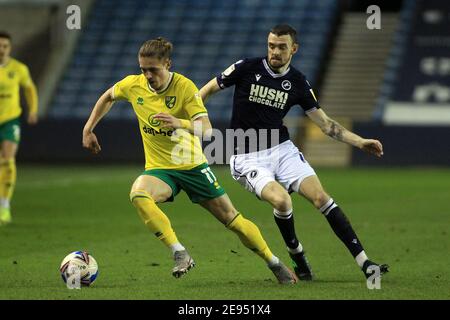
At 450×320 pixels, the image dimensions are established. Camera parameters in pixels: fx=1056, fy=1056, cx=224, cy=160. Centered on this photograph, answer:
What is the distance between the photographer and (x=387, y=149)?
26953mm

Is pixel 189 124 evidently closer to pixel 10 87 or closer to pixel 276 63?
pixel 276 63

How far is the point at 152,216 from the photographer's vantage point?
27.6 feet

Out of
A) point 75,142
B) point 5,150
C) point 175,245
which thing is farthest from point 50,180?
point 175,245

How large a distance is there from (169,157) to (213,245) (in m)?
2.91

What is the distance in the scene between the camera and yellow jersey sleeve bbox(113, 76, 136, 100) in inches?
349

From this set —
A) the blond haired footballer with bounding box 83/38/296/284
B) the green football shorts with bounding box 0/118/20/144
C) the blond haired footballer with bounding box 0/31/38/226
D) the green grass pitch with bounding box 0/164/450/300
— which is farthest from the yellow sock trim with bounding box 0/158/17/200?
the blond haired footballer with bounding box 83/38/296/284

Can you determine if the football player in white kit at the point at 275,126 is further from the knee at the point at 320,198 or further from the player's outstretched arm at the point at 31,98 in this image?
the player's outstretched arm at the point at 31,98

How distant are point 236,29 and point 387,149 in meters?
7.38

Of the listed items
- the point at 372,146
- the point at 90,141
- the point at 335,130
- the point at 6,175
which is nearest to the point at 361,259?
the point at 372,146

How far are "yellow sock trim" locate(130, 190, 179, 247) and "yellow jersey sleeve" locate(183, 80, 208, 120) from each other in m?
0.74

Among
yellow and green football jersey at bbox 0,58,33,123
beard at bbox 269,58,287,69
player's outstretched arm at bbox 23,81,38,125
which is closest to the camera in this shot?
beard at bbox 269,58,287,69

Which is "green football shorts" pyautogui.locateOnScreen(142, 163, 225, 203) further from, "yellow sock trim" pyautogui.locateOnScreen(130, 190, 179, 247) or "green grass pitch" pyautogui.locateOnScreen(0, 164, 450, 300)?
"green grass pitch" pyautogui.locateOnScreen(0, 164, 450, 300)

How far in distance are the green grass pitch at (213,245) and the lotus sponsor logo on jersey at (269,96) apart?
1.48 meters

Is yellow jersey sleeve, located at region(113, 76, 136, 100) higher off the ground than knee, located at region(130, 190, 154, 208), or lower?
higher
